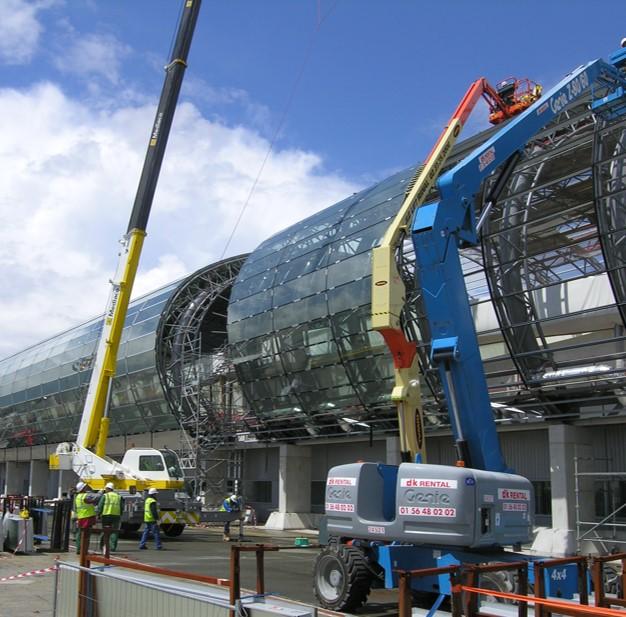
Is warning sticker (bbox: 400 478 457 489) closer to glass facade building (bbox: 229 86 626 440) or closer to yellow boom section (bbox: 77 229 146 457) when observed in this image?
glass facade building (bbox: 229 86 626 440)

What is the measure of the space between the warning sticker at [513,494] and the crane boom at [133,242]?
15830 millimetres

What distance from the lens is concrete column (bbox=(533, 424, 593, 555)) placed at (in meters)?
19.9

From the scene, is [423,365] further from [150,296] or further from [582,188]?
[150,296]

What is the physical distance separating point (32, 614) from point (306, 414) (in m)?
18.0

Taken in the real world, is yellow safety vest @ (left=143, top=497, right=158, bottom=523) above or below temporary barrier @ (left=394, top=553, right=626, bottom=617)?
below

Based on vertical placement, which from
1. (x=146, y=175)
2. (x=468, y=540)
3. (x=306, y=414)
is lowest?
(x=468, y=540)

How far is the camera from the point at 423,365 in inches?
896

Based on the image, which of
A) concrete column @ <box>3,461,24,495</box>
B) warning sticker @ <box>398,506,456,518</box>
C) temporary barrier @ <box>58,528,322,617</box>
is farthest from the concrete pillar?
concrete column @ <box>3,461,24,495</box>

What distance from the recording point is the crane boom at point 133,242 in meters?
23.8

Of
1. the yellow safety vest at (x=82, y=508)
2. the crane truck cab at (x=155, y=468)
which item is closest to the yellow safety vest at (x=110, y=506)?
the yellow safety vest at (x=82, y=508)

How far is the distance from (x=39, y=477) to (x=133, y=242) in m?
33.8

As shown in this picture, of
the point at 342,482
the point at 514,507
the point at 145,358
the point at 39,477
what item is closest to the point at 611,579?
the point at 514,507

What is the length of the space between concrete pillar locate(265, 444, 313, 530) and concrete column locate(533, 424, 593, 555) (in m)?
11.4

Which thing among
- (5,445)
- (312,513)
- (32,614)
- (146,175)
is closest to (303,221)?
(146,175)
